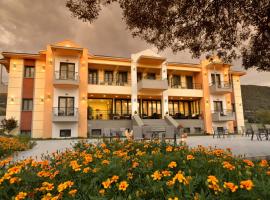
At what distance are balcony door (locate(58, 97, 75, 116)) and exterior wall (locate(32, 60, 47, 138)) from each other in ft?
5.79

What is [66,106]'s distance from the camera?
22.2 m

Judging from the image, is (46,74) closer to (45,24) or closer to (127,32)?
(45,24)

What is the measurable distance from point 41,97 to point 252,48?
19.9 m

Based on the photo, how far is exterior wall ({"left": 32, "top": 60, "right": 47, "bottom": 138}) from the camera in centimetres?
Result: 2131

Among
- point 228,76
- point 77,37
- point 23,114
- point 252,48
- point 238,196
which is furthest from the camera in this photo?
point 228,76

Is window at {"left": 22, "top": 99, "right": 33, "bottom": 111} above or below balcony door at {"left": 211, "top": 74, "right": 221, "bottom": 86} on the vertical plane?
below

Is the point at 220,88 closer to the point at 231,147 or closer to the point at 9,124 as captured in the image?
the point at 231,147

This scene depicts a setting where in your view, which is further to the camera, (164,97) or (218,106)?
(218,106)

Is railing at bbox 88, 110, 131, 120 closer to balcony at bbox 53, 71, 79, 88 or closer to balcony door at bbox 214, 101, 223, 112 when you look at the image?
balcony at bbox 53, 71, 79, 88

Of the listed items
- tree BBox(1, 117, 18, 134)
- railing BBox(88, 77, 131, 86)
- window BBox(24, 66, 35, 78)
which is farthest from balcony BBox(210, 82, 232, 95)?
tree BBox(1, 117, 18, 134)

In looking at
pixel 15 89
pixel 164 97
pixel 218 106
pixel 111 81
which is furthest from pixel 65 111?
pixel 218 106

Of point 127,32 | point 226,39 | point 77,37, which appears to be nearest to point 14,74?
point 77,37

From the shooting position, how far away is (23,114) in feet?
69.9

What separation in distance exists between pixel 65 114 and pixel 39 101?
3.22m
